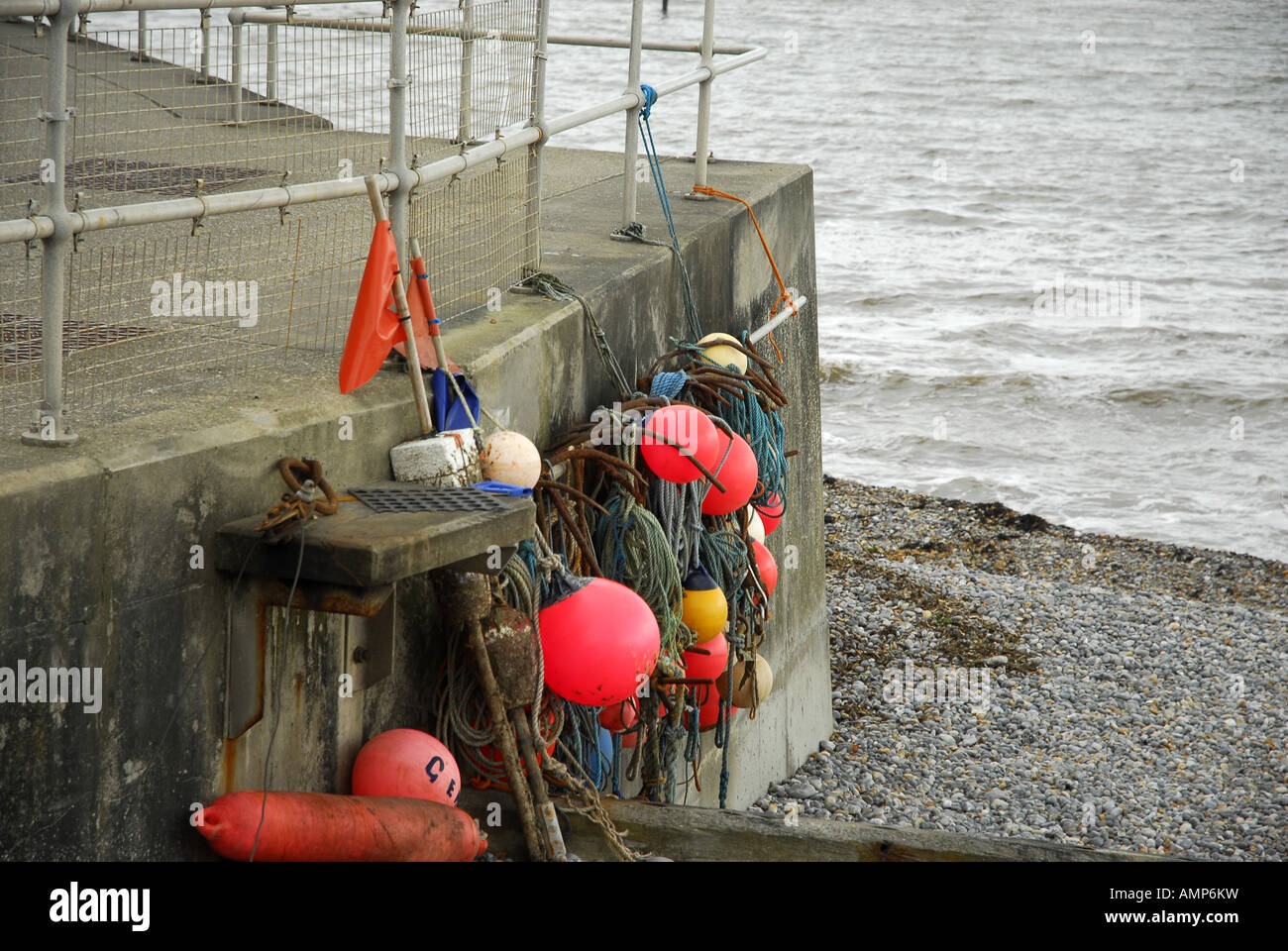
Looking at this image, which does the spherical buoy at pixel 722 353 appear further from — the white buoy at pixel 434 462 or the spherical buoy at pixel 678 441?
the white buoy at pixel 434 462

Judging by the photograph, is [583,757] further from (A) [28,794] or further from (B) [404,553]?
(A) [28,794]

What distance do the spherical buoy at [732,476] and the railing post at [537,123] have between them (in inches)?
37.6

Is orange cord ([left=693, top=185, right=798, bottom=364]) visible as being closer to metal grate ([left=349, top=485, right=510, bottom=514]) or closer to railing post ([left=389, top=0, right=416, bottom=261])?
railing post ([left=389, top=0, right=416, bottom=261])

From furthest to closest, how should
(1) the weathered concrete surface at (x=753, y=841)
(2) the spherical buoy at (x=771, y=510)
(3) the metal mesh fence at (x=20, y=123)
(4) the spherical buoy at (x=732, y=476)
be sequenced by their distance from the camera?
(2) the spherical buoy at (x=771, y=510) → (4) the spherical buoy at (x=732, y=476) → (3) the metal mesh fence at (x=20, y=123) → (1) the weathered concrete surface at (x=753, y=841)

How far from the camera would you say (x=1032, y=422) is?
18516 millimetres

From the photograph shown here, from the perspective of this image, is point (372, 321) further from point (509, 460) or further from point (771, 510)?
point (771, 510)

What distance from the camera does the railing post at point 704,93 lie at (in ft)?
21.1

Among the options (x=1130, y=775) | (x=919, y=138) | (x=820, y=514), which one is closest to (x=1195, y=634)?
(x=1130, y=775)

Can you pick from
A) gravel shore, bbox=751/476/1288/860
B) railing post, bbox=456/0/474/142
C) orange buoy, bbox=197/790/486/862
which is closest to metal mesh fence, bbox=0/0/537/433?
railing post, bbox=456/0/474/142

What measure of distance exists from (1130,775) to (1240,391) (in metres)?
12.7

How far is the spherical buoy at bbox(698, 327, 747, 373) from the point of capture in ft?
18.8

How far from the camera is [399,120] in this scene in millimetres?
3824

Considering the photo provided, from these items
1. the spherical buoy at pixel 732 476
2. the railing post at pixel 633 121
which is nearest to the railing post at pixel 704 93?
the railing post at pixel 633 121

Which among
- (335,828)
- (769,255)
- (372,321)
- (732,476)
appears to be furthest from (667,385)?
(335,828)
